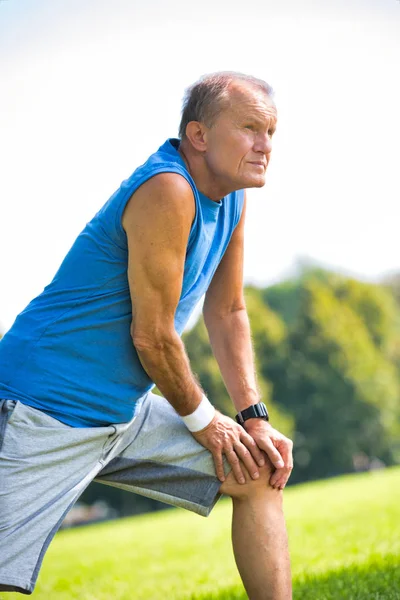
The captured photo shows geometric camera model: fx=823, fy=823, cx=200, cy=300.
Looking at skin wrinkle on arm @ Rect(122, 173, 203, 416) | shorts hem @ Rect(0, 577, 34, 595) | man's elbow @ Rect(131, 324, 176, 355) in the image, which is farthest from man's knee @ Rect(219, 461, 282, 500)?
shorts hem @ Rect(0, 577, 34, 595)

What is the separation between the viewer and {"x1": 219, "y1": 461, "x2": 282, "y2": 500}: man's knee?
3.43 meters

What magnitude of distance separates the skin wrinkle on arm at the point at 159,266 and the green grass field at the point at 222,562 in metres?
1.85

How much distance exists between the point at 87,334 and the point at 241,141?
1.02 m

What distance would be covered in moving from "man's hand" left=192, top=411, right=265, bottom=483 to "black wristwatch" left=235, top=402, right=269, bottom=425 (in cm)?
17

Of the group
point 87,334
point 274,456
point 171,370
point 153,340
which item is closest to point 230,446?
point 274,456

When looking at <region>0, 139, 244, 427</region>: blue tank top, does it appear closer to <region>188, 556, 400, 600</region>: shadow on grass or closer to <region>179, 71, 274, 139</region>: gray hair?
<region>179, 71, 274, 139</region>: gray hair

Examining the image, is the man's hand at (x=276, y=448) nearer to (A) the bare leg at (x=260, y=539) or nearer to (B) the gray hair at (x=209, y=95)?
(A) the bare leg at (x=260, y=539)

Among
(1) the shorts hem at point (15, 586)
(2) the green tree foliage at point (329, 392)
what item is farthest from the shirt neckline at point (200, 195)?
(2) the green tree foliage at point (329, 392)

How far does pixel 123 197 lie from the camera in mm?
3236

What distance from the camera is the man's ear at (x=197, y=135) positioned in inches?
138

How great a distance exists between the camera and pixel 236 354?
12.9 ft

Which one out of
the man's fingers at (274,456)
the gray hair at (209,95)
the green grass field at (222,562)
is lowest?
the green grass field at (222,562)

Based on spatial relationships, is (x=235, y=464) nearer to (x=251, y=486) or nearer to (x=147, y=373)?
(x=251, y=486)

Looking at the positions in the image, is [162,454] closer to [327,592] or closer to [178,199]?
[178,199]
